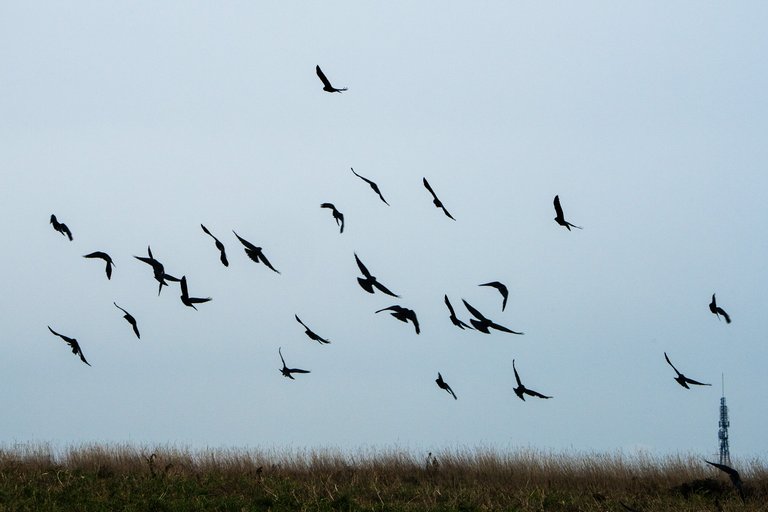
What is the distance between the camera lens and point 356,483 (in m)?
19.7

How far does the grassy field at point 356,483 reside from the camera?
17.0 m

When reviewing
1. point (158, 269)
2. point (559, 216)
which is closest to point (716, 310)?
point (559, 216)

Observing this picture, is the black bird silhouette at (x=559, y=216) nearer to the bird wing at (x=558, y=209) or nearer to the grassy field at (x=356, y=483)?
the bird wing at (x=558, y=209)

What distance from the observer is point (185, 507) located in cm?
1664

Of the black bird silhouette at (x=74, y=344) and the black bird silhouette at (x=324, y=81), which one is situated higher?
the black bird silhouette at (x=324, y=81)

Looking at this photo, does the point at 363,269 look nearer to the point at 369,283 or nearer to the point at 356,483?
the point at 369,283

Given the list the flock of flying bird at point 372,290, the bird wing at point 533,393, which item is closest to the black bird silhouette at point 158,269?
the flock of flying bird at point 372,290

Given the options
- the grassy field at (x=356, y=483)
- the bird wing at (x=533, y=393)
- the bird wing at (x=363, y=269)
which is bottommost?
the grassy field at (x=356, y=483)

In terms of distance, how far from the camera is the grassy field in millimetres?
17016

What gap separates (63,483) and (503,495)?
8724 millimetres

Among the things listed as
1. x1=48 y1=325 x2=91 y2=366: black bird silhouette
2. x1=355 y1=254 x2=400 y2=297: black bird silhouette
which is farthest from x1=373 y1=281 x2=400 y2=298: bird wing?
x1=48 y1=325 x2=91 y2=366: black bird silhouette

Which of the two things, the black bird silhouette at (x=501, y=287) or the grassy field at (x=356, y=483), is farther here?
the grassy field at (x=356, y=483)

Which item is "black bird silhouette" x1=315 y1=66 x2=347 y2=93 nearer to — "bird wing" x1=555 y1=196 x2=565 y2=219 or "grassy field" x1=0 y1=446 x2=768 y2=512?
"bird wing" x1=555 y1=196 x2=565 y2=219

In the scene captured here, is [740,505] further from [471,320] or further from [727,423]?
[727,423]
